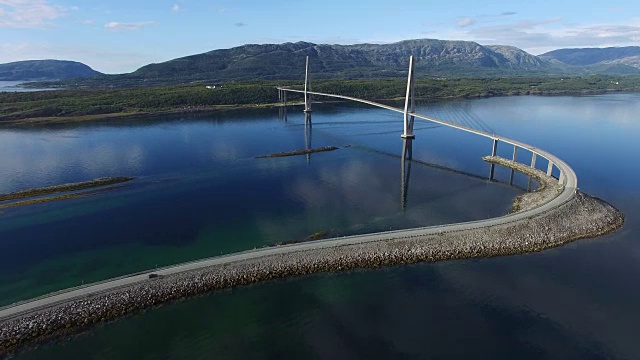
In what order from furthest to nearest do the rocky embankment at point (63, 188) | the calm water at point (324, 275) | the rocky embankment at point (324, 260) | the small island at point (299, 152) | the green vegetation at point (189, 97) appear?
the green vegetation at point (189, 97)
the small island at point (299, 152)
the rocky embankment at point (63, 188)
the rocky embankment at point (324, 260)
the calm water at point (324, 275)

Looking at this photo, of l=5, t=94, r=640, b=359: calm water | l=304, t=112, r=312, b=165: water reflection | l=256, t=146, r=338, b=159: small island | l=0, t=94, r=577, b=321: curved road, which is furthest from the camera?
l=304, t=112, r=312, b=165: water reflection

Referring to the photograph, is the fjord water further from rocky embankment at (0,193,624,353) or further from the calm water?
rocky embankment at (0,193,624,353)

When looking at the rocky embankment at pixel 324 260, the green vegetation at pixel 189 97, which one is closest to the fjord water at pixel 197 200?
the rocky embankment at pixel 324 260

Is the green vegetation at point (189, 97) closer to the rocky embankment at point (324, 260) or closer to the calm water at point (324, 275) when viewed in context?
the calm water at point (324, 275)

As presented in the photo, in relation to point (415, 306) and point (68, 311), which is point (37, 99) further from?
point (415, 306)

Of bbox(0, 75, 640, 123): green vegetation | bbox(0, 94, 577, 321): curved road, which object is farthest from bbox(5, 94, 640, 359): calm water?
bbox(0, 75, 640, 123): green vegetation

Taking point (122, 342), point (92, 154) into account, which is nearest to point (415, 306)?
point (122, 342)

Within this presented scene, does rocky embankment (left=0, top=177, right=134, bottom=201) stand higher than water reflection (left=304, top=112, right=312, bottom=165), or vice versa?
water reflection (left=304, top=112, right=312, bottom=165)
